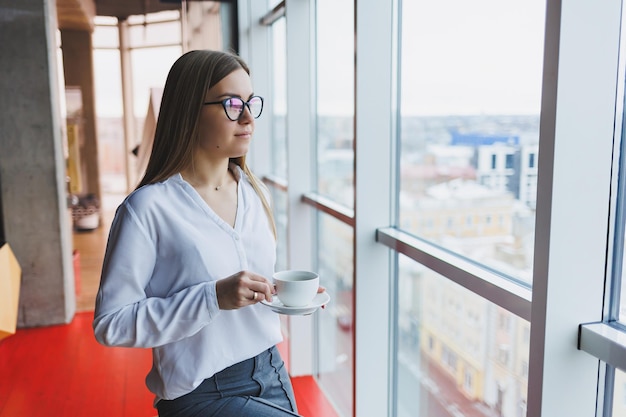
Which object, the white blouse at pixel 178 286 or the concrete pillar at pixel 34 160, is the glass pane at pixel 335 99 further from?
the concrete pillar at pixel 34 160

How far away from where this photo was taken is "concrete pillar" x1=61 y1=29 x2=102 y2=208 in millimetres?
4402

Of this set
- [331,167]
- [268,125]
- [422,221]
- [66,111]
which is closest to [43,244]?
[66,111]

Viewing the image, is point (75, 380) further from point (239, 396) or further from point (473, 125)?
point (473, 125)

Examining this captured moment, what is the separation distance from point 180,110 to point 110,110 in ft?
11.9

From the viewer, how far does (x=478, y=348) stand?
5.55 feet

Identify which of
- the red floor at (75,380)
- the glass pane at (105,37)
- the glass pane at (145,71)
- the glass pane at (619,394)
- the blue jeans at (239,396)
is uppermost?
the glass pane at (105,37)

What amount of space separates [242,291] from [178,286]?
187 mm

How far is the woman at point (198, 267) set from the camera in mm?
1209

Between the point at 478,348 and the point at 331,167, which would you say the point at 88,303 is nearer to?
the point at 331,167

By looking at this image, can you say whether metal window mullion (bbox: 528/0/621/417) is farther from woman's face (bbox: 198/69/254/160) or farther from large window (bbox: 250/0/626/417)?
woman's face (bbox: 198/69/254/160)

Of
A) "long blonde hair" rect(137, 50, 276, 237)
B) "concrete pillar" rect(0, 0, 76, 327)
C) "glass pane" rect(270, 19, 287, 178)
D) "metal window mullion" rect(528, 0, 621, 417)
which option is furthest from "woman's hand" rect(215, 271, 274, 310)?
"concrete pillar" rect(0, 0, 76, 327)

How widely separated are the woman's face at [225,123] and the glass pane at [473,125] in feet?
2.23

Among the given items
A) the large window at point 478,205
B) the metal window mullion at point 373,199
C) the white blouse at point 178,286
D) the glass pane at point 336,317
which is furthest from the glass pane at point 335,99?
the white blouse at point 178,286

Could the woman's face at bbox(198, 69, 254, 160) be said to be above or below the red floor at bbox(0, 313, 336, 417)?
above
